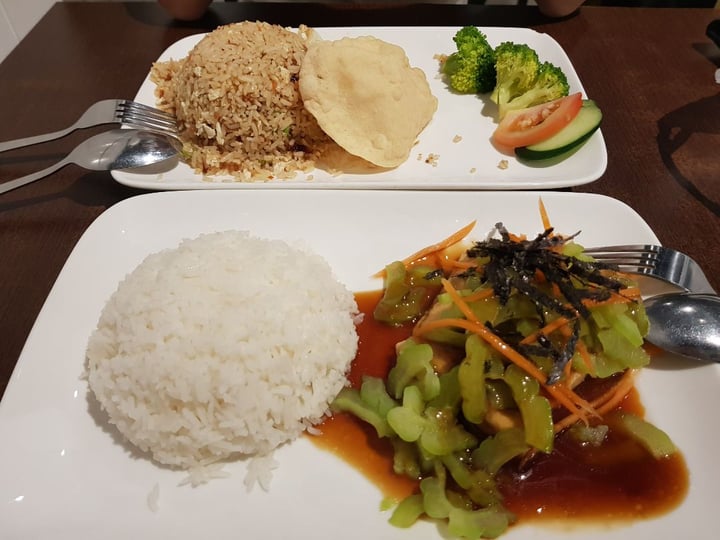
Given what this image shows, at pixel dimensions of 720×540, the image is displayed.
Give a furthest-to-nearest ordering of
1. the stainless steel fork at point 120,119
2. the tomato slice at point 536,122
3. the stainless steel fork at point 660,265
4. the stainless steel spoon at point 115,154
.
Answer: the stainless steel fork at point 120,119 < the tomato slice at point 536,122 < the stainless steel spoon at point 115,154 < the stainless steel fork at point 660,265

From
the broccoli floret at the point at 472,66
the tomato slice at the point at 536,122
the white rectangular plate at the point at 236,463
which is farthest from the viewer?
the broccoli floret at the point at 472,66

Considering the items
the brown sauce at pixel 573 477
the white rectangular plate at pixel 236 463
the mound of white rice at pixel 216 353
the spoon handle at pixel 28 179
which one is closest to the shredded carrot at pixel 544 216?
the white rectangular plate at pixel 236 463

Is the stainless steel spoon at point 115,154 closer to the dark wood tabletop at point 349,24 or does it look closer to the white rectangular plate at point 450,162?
the white rectangular plate at point 450,162

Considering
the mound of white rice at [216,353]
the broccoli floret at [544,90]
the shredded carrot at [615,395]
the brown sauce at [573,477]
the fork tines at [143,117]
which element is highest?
the broccoli floret at [544,90]

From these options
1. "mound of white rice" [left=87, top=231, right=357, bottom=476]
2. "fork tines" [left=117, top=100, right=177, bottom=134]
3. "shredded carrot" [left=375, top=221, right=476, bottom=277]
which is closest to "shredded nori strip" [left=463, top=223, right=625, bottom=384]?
"shredded carrot" [left=375, top=221, right=476, bottom=277]

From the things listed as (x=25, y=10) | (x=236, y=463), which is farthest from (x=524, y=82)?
(x=25, y=10)

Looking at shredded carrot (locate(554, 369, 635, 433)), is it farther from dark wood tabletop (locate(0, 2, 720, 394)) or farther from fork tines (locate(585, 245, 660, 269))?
dark wood tabletop (locate(0, 2, 720, 394))

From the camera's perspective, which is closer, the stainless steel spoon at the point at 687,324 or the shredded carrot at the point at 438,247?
the stainless steel spoon at the point at 687,324
